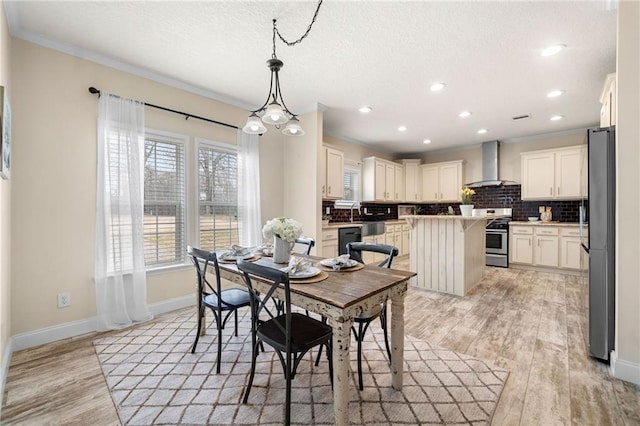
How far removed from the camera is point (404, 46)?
2576 millimetres

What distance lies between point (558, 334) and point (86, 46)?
5.23m

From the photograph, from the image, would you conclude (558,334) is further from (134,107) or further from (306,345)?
(134,107)

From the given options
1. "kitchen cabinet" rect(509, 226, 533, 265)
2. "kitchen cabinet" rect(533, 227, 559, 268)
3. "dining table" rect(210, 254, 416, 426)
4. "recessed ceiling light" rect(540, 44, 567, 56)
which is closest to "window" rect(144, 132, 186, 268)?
"dining table" rect(210, 254, 416, 426)

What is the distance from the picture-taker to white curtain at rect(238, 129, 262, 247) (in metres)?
3.83

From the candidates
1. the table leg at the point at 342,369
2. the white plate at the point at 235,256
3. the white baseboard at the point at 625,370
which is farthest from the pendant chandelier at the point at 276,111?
the white baseboard at the point at 625,370

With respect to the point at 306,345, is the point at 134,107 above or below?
above

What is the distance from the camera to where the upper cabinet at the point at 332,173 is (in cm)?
478

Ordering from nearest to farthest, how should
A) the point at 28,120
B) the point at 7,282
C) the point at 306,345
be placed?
the point at 306,345
the point at 7,282
the point at 28,120

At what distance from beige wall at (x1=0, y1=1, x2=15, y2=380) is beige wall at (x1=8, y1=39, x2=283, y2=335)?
0.10m

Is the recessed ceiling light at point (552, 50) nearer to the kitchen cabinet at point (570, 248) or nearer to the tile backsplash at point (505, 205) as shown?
the kitchen cabinet at point (570, 248)

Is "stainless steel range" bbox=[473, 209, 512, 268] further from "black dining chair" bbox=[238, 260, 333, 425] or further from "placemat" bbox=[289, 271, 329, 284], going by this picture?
"black dining chair" bbox=[238, 260, 333, 425]

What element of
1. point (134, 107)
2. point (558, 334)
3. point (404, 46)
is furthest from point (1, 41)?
point (558, 334)

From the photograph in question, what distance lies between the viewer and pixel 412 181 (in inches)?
281

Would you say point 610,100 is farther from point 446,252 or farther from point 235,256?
point 235,256
